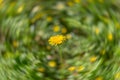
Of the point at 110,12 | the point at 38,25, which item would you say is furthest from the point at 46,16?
the point at 110,12

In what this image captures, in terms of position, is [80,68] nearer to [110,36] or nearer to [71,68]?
[71,68]

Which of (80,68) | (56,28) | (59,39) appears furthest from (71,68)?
(56,28)

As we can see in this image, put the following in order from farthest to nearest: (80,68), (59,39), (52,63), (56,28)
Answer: (56,28)
(52,63)
(80,68)
(59,39)

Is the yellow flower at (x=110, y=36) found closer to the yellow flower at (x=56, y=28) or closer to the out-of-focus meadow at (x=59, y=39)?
the out-of-focus meadow at (x=59, y=39)

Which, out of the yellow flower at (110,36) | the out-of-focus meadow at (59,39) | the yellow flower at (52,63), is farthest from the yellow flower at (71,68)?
the yellow flower at (110,36)

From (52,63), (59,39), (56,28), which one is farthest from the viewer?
(56,28)

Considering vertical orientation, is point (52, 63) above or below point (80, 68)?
above

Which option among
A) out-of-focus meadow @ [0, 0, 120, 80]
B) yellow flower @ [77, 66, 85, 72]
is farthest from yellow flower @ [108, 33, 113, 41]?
yellow flower @ [77, 66, 85, 72]

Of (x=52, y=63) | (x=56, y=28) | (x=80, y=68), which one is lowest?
(x=80, y=68)

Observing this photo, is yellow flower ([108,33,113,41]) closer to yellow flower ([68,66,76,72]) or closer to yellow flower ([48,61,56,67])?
yellow flower ([68,66,76,72])
